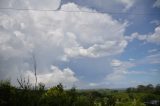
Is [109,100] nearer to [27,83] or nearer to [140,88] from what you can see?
[27,83]

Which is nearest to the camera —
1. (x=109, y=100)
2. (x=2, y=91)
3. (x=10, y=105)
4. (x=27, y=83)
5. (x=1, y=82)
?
(x=27, y=83)

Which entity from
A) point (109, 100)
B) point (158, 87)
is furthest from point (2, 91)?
point (158, 87)

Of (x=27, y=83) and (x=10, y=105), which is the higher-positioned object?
(x=27, y=83)

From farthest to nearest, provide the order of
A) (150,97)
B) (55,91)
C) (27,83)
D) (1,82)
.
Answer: (150,97), (55,91), (1,82), (27,83)

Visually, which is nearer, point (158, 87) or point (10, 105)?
point (10, 105)

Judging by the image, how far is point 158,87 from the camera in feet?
303

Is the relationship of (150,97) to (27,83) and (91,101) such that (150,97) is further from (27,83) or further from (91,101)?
(27,83)

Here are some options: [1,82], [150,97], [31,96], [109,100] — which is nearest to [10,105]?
→ [31,96]

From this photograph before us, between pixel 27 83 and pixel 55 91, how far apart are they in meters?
9.22

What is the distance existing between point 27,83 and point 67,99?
15.6ft

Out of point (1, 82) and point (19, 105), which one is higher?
point (1, 82)

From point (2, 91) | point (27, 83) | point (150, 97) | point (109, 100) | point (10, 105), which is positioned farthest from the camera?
point (150, 97)

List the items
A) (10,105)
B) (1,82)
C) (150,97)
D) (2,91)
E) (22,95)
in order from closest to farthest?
(22,95) → (10,105) → (2,91) → (1,82) → (150,97)

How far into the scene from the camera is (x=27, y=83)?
7047mm
